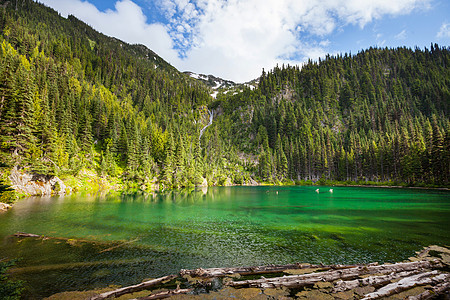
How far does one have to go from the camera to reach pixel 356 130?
148 meters

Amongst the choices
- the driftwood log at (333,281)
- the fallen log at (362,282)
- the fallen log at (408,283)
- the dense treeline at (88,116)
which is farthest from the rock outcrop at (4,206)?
the fallen log at (408,283)

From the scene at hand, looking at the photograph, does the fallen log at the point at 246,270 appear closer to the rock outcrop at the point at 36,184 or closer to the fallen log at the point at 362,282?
the fallen log at the point at 362,282

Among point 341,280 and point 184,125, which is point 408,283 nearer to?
point 341,280

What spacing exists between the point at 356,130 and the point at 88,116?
546ft

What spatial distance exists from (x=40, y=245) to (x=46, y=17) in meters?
265

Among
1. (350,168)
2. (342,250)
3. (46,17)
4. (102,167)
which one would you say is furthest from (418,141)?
(46,17)

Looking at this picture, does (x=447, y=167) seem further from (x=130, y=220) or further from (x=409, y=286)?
(x=130, y=220)

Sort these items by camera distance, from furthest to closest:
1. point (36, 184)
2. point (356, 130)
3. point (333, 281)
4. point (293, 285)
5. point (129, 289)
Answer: point (356, 130)
point (36, 184)
point (333, 281)
point (293, 285)
point (129, 289)

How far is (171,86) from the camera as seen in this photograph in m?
197

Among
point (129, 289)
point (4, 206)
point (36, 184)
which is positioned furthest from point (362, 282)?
point (36, 184)

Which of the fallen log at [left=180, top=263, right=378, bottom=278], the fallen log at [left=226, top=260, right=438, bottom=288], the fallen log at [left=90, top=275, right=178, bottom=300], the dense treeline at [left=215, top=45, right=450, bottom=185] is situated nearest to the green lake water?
the fallen log at [left=90, top=275, right=178, bottom=300]

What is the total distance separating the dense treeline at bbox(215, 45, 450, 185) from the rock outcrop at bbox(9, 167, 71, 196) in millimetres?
106539

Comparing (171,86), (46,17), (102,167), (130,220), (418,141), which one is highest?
(46,17)

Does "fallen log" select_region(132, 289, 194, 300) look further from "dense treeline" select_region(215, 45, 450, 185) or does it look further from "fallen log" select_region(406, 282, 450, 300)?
"dense treeline" select_region(215, 45, 450, 185)
